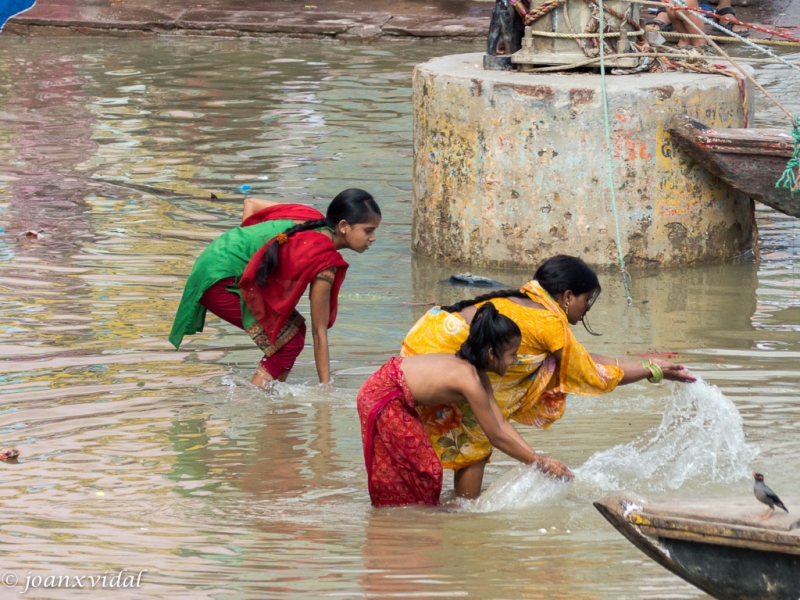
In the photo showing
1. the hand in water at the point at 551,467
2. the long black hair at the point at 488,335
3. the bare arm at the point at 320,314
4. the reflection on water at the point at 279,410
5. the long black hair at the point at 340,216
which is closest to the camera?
the reflection on water at the point at 279,410

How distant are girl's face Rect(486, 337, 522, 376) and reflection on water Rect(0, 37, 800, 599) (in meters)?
0.42

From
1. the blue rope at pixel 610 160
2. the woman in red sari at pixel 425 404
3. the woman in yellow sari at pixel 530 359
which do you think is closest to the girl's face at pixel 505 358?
the woman in red sari at pixel 425 404

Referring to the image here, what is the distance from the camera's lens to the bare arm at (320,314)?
213 inches

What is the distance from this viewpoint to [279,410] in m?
5.36

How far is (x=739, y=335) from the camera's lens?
6137 millimetres

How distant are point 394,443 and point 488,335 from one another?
52 centimetres

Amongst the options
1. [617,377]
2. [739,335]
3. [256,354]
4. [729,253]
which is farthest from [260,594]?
[729,253]

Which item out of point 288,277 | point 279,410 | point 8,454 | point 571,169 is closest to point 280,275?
point 288,277

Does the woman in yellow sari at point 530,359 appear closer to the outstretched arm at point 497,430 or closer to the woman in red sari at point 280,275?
the outstretched arm at point 497,430

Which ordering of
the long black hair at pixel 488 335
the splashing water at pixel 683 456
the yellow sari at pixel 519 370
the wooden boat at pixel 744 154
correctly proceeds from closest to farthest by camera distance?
1. the long black hair at pixel 488 335
2. the yellow sari at pixel 519 370
3. the splashing water at pixel 683 456
4. the wooden boat at pixel 744 154

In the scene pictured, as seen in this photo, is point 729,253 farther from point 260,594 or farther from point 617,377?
point 260,594

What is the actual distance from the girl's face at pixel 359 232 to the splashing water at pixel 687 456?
1339 millimetres

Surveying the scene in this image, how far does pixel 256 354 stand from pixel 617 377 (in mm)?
2123

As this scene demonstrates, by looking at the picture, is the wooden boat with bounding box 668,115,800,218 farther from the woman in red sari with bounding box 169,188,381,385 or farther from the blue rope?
the woman in red sari with bounding box 169,188,381,385
